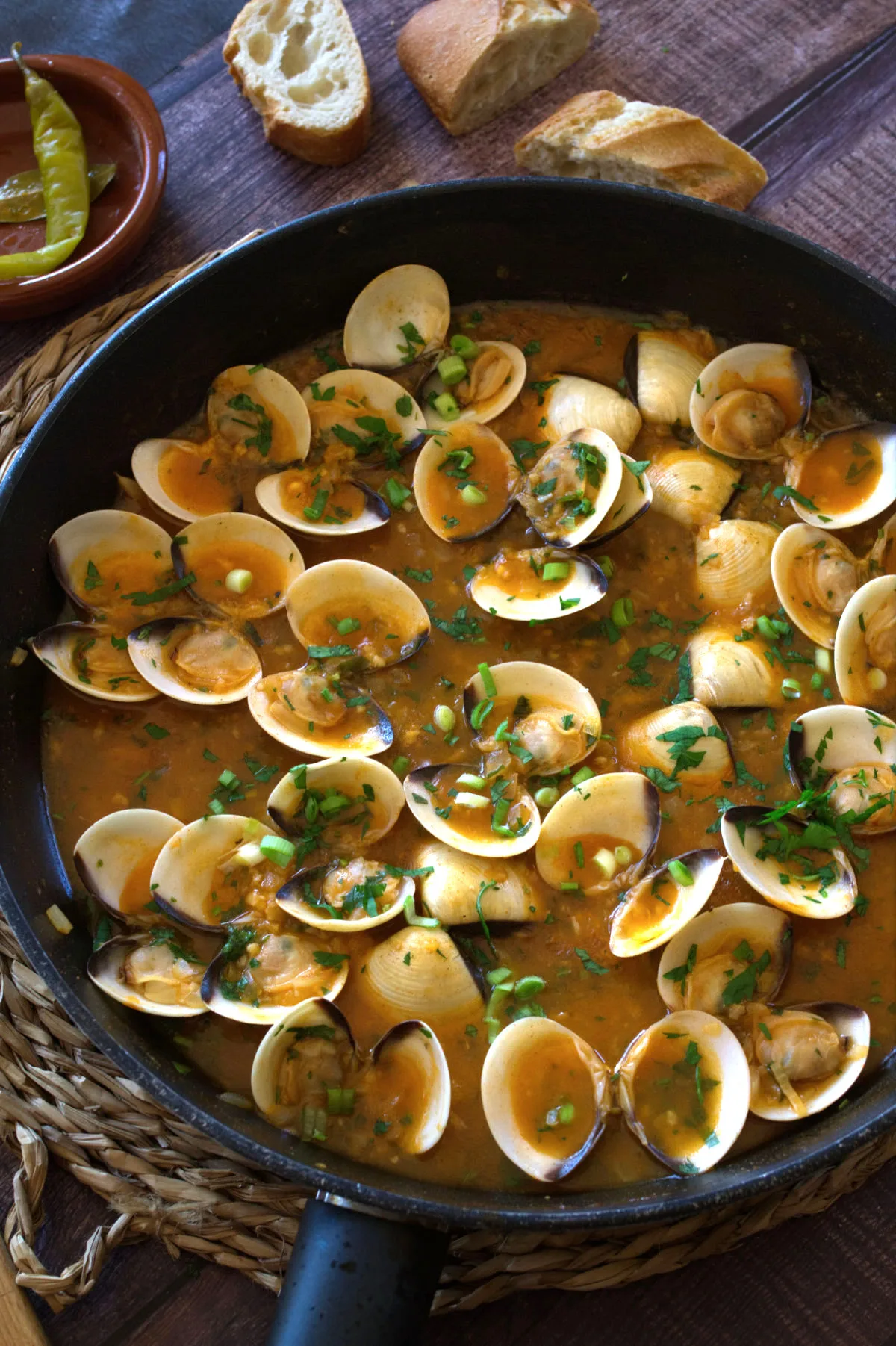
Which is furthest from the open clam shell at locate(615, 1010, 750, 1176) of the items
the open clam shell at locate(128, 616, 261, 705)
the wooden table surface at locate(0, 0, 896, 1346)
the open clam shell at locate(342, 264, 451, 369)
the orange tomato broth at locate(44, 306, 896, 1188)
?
the wooden table surface at locate(0, 0, 896, 1346)

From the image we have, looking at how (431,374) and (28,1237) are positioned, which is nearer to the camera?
(28,1237)

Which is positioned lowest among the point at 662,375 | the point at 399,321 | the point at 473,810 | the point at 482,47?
the point at 473,810

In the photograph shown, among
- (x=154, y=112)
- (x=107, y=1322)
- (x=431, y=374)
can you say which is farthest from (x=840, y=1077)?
(x=154, y=112)

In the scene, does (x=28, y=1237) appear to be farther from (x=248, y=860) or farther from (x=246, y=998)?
(x=248, y=860)

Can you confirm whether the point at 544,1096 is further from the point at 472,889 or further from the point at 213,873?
the point at 213,873

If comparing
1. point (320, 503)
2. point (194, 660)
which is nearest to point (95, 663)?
point (194, 660)

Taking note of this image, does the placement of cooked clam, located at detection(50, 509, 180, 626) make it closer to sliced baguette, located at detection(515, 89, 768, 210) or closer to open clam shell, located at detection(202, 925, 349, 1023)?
open clam shell, located at detection(202, 925, 349, 1023)
